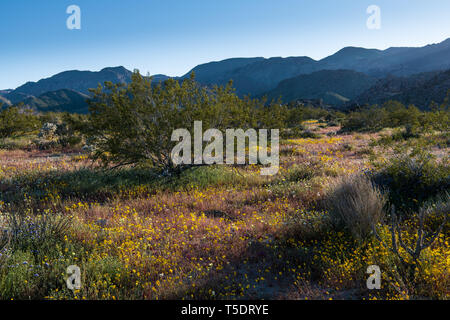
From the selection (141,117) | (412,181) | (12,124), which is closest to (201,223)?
(141,117)

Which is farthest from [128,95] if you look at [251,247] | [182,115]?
[251,247]

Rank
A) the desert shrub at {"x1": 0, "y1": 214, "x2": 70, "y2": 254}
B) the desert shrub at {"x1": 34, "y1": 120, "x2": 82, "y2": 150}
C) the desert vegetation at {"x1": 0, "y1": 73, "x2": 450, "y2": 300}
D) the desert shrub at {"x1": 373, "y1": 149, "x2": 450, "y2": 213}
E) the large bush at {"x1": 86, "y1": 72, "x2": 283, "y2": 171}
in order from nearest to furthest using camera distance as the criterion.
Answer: the desert vegetation at {"x1": 0, "y1": 73, "x2": 450, "y2": 300} < the desert shrub at {"x1": 0, "y1": 214, "x2": 70, "y2": 254} < the desert shrub at {"x1": 373, "y1": 149, "x2": 450, "y2": 213} < the large bush at {"x1": 86, "y1": 72, "x2": 283, "y2": 171} < the desert shrub at {"x1": 34, "y1": 120, "x2": 82, "y2": 150}

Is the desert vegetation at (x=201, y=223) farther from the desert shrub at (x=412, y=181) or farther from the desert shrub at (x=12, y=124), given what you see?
the desert shrub at (x=12, y=124)

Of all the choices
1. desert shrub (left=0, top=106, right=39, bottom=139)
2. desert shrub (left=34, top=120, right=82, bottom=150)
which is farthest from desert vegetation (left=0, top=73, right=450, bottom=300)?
desert shrub (left=0, top=106, right=39, bottom=139)

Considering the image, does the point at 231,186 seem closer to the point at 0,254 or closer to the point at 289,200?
the point at 289,200

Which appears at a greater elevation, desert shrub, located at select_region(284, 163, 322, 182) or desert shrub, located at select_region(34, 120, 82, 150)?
desert shrub, located at select_region(34, 120, 82, 150)

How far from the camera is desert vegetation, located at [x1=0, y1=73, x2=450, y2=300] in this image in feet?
11.6

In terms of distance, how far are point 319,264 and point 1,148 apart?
21.8 m

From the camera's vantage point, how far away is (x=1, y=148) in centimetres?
1811

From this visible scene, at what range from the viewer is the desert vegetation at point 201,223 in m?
3.53

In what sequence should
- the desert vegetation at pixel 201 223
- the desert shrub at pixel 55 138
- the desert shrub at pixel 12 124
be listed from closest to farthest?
the desert vegetation at pixel 201 223, the desert shrub at pixel 55 138, the desert shrub at pixel 12 124

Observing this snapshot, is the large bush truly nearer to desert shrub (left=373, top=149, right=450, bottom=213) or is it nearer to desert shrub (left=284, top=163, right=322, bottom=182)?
desert shrub (left=284, top=163, right=322, bottom=182)

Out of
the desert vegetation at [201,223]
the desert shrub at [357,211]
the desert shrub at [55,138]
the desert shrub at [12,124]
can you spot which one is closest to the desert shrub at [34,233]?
the desert vegetation at [201,223]
